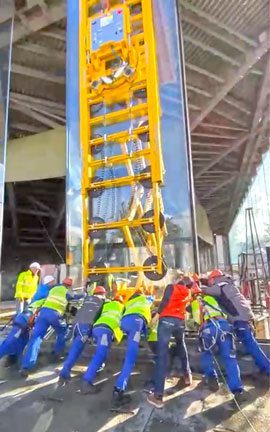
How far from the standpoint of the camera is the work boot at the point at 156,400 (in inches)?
131

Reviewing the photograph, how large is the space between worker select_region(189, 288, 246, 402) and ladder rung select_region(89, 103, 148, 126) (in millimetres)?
2753

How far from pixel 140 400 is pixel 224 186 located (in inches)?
609

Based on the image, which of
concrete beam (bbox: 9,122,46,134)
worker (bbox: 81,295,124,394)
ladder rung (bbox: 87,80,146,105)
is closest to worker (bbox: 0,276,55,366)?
worker (bbox: 81,295,124,394)

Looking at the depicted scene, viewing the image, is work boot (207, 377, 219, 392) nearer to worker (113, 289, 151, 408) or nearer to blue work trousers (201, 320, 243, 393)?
blue work trousers (201, 320, 243, 393)

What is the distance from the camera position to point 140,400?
3508 mm

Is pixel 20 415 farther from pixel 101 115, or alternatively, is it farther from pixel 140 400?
pixel 101 115

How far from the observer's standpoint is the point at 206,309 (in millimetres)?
4059

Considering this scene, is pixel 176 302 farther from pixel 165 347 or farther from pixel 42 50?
pixel 42 50

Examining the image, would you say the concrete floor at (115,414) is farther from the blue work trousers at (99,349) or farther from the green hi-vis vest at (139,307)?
the green hi-vis vest at (139,307)

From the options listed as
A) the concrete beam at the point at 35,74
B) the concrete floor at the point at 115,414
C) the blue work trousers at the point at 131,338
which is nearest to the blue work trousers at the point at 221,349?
the concrete floor at the point at 115,414

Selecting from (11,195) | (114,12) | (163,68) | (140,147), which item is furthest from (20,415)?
(11,195)

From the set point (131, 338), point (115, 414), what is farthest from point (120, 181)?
point (115, 414)

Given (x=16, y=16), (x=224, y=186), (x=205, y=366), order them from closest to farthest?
(x=205, y=366) < (x=16, y=16) < (x=224, y=186)

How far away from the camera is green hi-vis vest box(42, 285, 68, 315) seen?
15.2 ft
